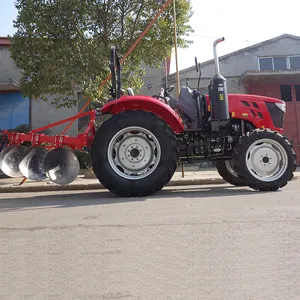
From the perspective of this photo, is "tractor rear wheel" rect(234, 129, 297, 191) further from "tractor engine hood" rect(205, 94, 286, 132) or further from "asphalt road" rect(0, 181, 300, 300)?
"asphalt road" rect(0, 181, 300, 300)

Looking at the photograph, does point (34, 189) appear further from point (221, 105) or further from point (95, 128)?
point (221, 105)

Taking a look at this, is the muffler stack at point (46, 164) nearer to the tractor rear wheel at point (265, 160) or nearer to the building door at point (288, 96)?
the tractor rear wheel at point (265, 160)

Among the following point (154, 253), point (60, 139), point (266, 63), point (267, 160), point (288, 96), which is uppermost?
point (266, 63)

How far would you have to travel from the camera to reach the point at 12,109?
16719mm

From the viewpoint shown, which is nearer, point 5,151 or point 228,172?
point 5,151

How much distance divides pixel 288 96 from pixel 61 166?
45.4 ft

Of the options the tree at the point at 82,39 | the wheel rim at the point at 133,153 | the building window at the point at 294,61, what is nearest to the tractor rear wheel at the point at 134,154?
the wheel rim at the point at 133,153

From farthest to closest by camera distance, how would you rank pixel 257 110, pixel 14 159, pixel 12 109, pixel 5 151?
1. pixel 12 109
2. pixel 14 159
3. pixel 5 151
4. pixel 257 110

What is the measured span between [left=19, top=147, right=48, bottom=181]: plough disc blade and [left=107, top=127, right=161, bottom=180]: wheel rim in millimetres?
1836

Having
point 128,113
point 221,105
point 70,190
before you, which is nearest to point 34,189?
point 70,190

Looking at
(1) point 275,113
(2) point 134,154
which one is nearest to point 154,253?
(2) point 134,154

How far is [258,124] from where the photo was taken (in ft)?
21.7

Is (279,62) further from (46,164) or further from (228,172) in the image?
(46,164)

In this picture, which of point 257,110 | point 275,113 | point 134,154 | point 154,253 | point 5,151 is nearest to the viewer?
point 154,253
